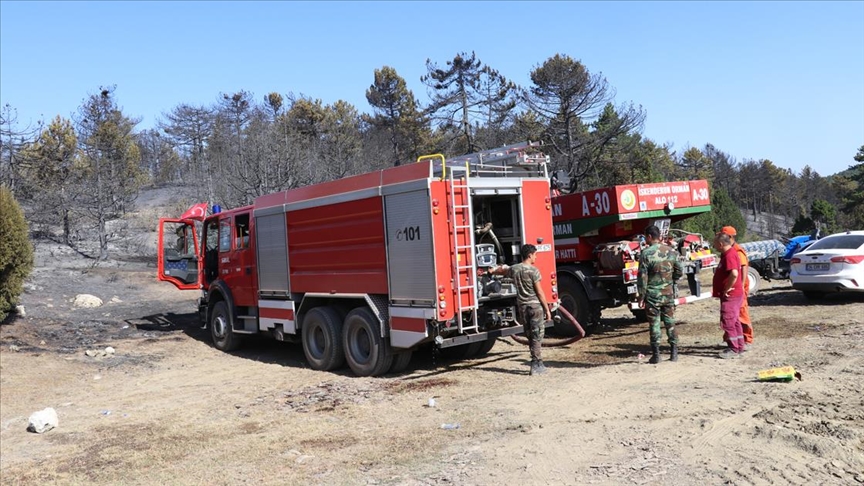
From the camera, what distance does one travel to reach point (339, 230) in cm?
958

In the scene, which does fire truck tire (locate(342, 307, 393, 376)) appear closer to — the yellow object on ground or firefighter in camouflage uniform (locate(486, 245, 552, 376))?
firefighter in camouflage uniform (locate(486, 245, 552, 376))

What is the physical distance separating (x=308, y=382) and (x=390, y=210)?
2.86 metres

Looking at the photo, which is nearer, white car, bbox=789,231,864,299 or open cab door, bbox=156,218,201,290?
white car, bbox=789,231,864,299

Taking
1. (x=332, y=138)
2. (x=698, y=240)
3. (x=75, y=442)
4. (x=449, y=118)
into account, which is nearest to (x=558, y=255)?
(x=698, y=240)

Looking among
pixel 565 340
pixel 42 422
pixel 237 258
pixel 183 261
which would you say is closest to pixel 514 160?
pixel 565 340

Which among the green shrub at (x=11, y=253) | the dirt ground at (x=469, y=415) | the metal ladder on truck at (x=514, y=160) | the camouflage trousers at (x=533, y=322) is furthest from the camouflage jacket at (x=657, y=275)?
the green shrub at (x=11, y=253)

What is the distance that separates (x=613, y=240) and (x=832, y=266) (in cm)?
463

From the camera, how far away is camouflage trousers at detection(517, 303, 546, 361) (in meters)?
8.39

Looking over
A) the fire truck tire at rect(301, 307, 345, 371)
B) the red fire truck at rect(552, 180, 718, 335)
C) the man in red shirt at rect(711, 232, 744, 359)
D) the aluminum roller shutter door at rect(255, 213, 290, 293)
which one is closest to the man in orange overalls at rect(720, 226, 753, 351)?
the man in red shirt at rect(711, 232, 744, 359)

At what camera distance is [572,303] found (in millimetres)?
11430

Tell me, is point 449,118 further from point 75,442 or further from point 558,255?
point 75,442

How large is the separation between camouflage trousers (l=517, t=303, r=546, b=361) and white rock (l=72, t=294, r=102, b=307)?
13061 mm

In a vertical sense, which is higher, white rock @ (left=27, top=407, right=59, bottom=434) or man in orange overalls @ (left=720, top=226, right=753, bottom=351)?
man in orange overalls @ (left=720, top=226, right=753, bottom=351)

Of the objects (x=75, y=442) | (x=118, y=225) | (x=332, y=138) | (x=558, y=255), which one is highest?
(x=332, y=138)
